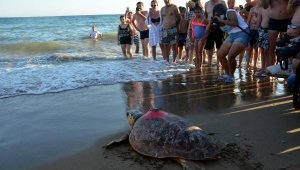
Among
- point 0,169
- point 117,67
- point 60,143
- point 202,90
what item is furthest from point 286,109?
point 117,67

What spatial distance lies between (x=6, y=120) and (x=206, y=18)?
529 cm

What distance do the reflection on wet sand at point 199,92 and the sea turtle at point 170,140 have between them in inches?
60.0

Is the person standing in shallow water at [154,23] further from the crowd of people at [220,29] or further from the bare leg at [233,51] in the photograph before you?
the bare leg at [233,51]

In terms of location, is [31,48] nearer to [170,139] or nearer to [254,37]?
[254,37]

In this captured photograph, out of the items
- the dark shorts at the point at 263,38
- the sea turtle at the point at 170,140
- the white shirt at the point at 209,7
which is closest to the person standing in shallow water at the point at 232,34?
the dark shorts at the point at 263,38

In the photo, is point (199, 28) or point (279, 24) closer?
point (279, 24)

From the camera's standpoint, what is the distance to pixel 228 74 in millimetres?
7449

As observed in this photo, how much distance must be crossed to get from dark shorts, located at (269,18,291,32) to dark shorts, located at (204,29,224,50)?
1675 mm

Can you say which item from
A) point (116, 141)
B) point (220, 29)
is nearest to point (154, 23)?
point (220, 29)

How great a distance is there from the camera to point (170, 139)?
3.65m

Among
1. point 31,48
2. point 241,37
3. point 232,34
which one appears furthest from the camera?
point 31,48

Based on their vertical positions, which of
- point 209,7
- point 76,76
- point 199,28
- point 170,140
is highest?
Result: point 209,7

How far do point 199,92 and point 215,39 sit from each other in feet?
8.73

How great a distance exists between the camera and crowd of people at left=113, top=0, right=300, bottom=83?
6918mm
